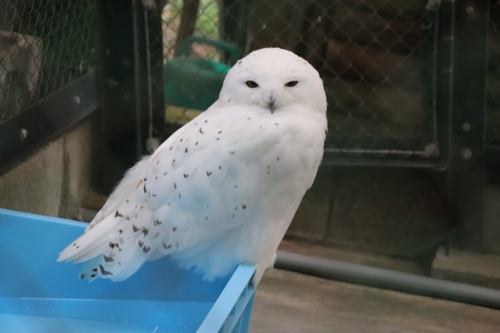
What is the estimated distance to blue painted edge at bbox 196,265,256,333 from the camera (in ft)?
3.10

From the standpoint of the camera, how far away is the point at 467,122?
6.24ft

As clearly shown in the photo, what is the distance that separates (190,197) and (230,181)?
8 cm

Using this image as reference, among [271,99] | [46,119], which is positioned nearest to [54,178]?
[46,119]

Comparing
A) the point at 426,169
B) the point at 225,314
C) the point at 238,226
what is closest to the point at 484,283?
the point at 426,169

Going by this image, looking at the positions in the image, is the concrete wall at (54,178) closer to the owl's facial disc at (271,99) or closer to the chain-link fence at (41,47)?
the chain-link fence at (41,47)

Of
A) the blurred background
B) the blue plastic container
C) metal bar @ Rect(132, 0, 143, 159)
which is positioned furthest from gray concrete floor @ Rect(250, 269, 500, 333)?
metal bar @ Rect(132, 0, 143, 159)

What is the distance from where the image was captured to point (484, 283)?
6.25 ft

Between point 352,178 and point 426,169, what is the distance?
26cm

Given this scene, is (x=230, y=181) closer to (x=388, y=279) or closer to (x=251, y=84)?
(x=251, y=84)

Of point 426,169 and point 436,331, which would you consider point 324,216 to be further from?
point 436,331

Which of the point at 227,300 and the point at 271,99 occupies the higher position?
the point at 271,99

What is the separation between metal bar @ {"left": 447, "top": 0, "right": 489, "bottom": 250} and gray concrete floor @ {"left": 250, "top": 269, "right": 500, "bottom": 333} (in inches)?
11.8

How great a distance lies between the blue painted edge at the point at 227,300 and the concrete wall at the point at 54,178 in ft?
2.64

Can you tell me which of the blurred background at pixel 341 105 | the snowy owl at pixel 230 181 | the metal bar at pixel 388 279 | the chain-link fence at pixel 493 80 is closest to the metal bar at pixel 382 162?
the blurred background at pixel 341 105
